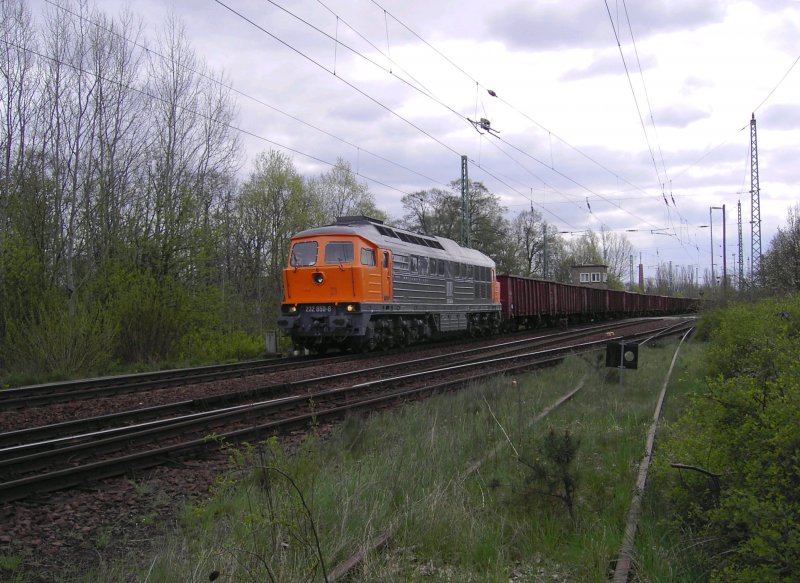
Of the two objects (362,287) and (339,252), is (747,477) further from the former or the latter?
(339,252)

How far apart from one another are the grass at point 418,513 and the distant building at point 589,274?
247 feet

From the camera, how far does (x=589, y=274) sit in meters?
80.6

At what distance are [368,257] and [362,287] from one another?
2.90 ft

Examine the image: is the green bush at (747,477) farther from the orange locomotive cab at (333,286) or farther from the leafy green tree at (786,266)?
the leafy green tree at (786,266)

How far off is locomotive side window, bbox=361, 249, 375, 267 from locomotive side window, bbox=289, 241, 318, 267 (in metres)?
1.37

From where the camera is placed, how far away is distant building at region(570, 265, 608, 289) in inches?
3142

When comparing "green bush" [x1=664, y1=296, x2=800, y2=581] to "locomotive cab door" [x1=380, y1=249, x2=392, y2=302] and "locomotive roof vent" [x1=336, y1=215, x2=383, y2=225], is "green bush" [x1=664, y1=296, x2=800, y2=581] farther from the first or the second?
"locomotive roof vent" [x1=336, y1=215, x2=383, y2=225]

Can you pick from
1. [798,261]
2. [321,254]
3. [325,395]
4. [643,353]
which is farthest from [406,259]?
[798,261]

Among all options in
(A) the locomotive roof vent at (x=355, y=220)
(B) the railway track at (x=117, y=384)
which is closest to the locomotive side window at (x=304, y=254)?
(A) the locomotive roof vent at (x=355, y=220)

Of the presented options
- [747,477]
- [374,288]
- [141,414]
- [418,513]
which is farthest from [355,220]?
[747,477]

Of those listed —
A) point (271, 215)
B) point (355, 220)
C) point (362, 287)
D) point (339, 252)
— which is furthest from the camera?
point (271, 215)

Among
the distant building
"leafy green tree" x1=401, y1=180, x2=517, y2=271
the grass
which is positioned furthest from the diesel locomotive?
the distant building

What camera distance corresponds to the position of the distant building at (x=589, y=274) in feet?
262

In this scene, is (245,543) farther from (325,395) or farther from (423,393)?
(423,393)
